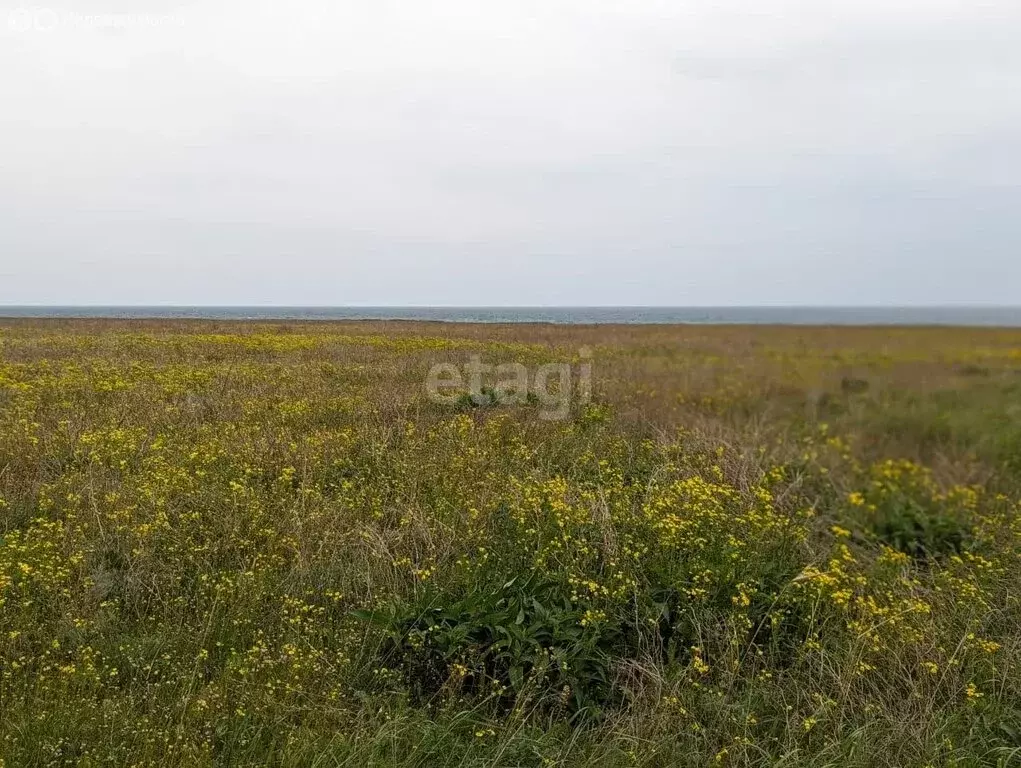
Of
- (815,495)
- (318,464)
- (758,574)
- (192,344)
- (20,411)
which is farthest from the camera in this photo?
(192,344)

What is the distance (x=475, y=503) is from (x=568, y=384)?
7126 millimetres

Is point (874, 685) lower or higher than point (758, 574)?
lower

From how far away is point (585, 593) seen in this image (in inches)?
141

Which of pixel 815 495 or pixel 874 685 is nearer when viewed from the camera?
pixel 874 685

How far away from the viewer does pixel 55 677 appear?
2852 millimetres

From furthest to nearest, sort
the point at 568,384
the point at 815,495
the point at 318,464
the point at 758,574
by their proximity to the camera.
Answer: the point at 568,384
the point at 318,464
the point at 815,495
the point at 758,574

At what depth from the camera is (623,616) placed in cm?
345

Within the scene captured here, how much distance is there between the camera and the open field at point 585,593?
2738 millimetres

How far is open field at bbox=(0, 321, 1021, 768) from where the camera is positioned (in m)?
2.74

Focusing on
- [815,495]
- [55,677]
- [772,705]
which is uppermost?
[815,495]

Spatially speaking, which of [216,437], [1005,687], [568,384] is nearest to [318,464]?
[216,437]

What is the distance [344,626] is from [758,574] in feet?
8.98

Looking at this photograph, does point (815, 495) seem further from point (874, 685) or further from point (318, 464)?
point (318, 464)

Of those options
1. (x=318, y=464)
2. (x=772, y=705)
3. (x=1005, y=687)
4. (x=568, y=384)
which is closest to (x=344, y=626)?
(x=772, y=705)
